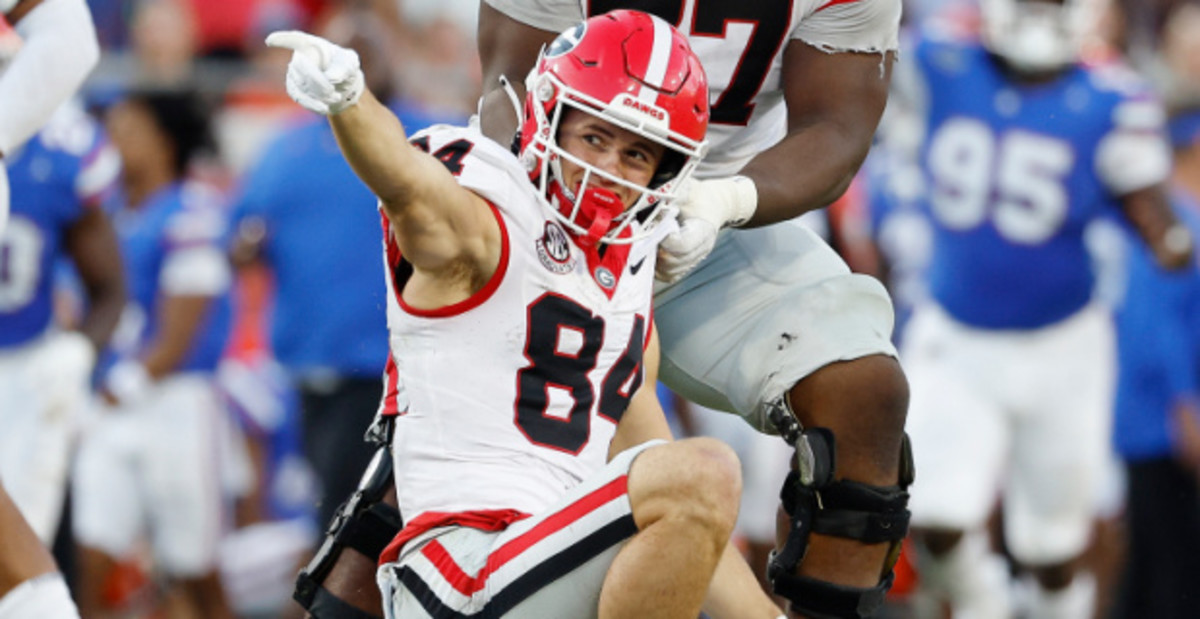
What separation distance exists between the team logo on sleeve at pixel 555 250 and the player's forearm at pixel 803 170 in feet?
1.72

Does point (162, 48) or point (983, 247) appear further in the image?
point (162, 48)

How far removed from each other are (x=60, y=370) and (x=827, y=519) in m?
3.57

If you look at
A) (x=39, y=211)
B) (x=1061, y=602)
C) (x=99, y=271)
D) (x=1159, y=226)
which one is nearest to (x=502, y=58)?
(x=39, y=211)

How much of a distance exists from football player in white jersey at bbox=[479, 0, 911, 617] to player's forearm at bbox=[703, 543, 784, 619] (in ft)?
0.39

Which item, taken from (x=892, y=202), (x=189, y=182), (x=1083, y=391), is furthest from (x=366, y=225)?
(x=892, y=202)

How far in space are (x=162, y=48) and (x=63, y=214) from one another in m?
3.49

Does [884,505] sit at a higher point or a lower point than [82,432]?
higher

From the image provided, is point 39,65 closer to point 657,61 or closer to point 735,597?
point 657,61

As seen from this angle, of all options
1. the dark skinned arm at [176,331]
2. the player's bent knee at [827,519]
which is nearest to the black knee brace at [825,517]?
the player's bent knee at [827,519]

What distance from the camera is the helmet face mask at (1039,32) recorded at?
24.8ft

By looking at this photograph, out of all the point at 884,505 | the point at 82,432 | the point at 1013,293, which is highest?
the point at 884,505

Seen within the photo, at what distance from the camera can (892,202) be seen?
10133 millimetres

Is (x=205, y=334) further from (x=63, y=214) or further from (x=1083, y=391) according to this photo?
(x=1083, y=391)

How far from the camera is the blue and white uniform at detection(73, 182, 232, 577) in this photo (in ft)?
27.6
